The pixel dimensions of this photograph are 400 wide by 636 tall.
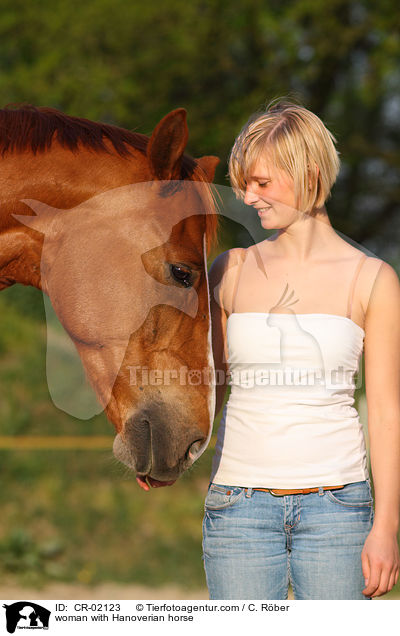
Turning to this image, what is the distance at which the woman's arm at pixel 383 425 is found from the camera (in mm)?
1480

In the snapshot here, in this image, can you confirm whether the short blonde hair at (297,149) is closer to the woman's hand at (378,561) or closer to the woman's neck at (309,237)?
the woman's neck at (309,237)

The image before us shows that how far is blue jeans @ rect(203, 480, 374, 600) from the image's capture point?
4.90 feet

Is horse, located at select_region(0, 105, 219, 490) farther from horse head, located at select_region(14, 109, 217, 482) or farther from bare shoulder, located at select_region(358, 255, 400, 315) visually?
bare shoulder, located at select_region(358, 255, 400, 315)

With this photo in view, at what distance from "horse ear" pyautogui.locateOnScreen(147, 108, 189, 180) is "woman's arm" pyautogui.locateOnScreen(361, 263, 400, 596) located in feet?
2.28

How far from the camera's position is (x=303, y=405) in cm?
159

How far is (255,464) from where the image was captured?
1589mm

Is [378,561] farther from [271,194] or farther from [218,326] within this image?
[271,194]

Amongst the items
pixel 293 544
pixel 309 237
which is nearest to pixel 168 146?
pixel 309 237

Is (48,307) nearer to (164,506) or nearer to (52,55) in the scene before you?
(164,506)

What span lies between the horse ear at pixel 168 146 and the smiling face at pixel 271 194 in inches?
10.9

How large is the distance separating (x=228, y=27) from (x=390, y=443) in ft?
26.3
